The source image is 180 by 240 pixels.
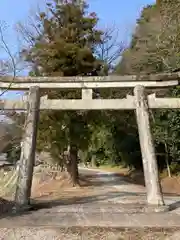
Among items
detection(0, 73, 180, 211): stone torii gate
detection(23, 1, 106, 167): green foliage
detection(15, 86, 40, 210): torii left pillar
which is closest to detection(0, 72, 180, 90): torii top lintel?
detection(0, 73, 180, 211): stone torii gate

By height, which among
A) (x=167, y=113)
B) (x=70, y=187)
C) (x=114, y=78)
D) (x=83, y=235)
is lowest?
(x=83, y=235)

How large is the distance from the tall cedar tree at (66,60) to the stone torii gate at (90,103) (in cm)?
608

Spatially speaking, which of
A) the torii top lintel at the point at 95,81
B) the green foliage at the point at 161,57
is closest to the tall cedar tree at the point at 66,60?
the green foliage at the point at 161,57

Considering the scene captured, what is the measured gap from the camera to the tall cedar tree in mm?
16078

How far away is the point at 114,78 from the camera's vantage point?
31.9 feet

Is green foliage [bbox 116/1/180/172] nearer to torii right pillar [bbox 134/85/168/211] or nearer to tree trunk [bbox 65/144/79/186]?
torii right pillar [bbox 134/85/168/211]

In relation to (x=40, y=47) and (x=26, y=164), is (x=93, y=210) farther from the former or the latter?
(x=40, y=47)

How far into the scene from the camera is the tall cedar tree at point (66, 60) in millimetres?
16078

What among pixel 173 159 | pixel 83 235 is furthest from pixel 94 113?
pixel 83 235

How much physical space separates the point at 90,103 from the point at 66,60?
287 inches

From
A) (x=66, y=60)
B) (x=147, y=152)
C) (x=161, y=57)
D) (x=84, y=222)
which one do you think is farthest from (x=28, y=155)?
(x=161, y=57)

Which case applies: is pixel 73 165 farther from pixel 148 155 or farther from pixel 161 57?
pixel 148 155

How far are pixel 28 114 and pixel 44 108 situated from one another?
0.54 m

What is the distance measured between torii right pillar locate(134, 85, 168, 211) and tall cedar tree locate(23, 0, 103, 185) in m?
6.94
